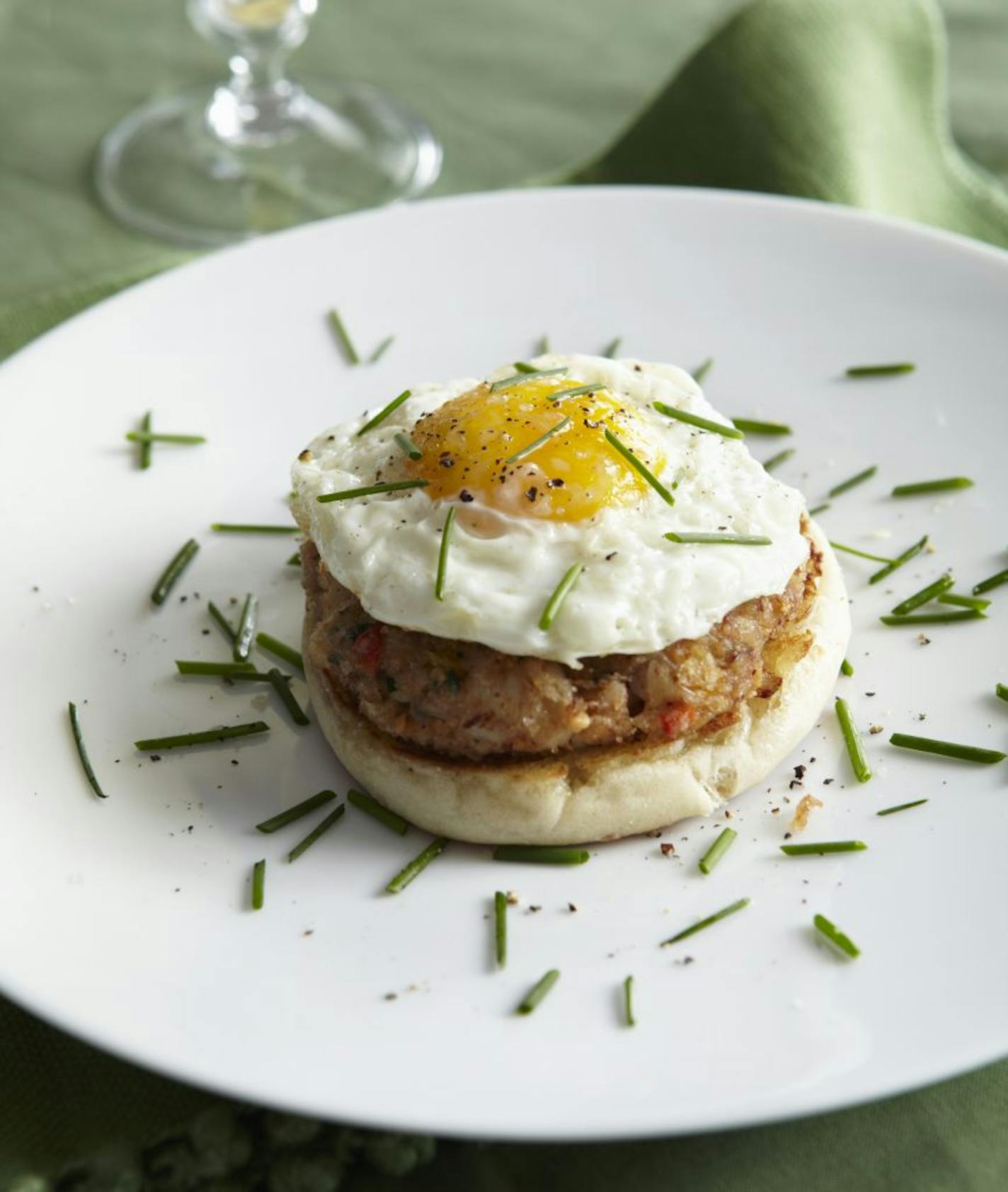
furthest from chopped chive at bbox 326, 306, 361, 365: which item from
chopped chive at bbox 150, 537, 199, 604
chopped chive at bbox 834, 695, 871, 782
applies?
chopped chive at bbox 834, 695, 871, 782

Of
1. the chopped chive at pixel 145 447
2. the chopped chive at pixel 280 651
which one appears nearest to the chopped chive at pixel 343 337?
the chopped chive at pixel 145 447

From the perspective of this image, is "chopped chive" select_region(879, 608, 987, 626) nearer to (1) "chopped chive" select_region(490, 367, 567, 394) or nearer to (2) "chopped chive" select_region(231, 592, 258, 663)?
(1) "chopped chive" select_region(490, 367, 567, 394)

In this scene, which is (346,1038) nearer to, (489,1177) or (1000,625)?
(489,1177)

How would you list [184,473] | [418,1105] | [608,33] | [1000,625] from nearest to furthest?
[418,1105] → [1000,625] → [184,473] → [608,33]

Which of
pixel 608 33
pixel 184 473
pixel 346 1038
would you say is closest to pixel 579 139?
pixel 608 33

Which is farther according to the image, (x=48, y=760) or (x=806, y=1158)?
(x=48, y=760)

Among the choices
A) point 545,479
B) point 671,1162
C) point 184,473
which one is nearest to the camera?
point 671,1162

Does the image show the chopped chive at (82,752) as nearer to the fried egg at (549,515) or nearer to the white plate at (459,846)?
the white plate at (459,846)

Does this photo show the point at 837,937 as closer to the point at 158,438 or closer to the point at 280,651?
Answer: the point at 280,651
